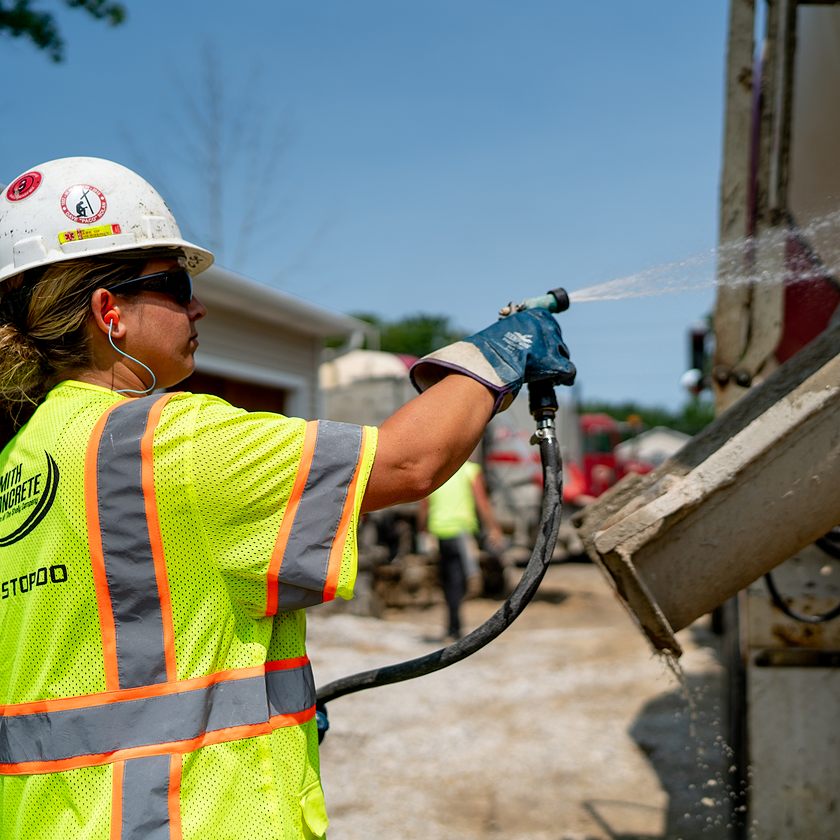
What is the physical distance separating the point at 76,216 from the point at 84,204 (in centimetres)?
4

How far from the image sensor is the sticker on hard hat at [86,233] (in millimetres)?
1798

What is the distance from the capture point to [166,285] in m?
1.86

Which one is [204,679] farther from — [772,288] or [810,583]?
[772,288]

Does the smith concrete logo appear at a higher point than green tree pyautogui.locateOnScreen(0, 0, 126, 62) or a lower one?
lower

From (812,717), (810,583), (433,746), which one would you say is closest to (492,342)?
(810,583)

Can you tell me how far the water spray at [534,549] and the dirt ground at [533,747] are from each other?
1.15m

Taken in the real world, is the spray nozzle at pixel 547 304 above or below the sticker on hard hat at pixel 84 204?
below

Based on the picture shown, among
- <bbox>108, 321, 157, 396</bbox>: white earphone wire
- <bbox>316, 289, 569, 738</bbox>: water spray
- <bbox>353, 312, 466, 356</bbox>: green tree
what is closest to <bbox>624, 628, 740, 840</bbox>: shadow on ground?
<bbox>316, 289, 569, 738</bbox>: water spray

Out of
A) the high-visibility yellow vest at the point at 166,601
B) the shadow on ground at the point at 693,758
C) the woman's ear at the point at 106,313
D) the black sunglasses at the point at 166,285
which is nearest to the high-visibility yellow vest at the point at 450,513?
the shadow on ground at the point at 693,758

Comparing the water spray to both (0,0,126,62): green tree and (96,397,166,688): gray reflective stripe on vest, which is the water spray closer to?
(96,397,166,688): gray reflective stripe on vest

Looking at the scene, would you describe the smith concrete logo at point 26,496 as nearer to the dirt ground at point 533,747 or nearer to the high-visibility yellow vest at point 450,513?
the dirt ground at point 533,747

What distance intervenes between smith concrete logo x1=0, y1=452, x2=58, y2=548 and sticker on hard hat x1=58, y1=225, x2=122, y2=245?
0.41 m

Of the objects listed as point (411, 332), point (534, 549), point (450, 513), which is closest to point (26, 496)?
point (534, 549)

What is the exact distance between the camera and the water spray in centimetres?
202
